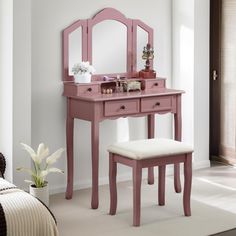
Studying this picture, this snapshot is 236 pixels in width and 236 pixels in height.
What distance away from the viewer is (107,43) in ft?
18.0

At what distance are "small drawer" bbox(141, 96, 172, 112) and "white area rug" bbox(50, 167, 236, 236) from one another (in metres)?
0.68

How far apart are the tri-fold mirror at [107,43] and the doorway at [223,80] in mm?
845

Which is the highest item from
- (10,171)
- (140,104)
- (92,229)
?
(140,104)

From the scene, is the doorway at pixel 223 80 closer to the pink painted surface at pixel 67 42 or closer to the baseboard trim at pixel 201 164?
the baseboard trim at pixel 201 164

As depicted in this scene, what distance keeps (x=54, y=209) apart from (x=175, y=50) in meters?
1.95

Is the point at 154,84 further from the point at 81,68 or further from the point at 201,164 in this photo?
the point at 201,164

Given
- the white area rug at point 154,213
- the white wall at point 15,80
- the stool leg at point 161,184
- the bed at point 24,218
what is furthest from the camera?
the stool leg at point 161,184

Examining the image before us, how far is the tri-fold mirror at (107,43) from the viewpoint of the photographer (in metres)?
5.27

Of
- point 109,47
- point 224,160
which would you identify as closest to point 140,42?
point 109,47

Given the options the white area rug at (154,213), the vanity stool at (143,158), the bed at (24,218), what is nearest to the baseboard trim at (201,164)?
the white area rug at (154,213)

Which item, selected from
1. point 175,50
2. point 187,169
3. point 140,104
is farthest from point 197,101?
point 187,169

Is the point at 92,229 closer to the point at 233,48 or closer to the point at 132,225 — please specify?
the point at 132,225

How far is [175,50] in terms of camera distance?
19.5 ft

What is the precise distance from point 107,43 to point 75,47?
32cm
